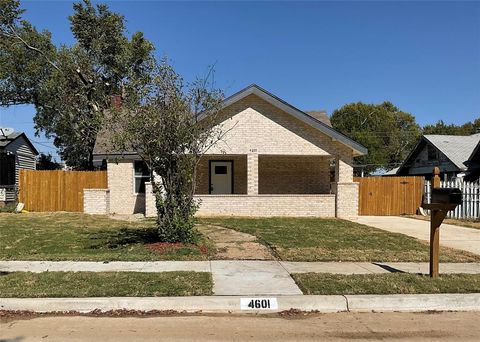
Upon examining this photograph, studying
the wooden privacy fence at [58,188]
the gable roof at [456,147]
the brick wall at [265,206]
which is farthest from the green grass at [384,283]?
the gable roof at [456,147]

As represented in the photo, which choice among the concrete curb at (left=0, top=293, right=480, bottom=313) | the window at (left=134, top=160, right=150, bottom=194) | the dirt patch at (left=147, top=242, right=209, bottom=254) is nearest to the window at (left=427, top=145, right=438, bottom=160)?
the window at (left=134, top=160, right=150, bottom=194)

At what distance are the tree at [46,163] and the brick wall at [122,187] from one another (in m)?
22.0

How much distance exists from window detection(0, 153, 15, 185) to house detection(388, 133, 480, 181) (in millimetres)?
26649

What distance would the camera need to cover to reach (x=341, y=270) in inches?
336

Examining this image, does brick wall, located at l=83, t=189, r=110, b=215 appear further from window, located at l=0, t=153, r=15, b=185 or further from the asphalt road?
the asphalt road

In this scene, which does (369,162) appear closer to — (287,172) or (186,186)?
(287,172)

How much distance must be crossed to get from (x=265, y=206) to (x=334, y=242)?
23.2ft

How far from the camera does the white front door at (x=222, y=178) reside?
851 inches

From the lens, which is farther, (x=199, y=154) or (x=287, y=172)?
(x=287, y=172)

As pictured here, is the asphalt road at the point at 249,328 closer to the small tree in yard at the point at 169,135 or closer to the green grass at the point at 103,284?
the green grass at the point at 103,284

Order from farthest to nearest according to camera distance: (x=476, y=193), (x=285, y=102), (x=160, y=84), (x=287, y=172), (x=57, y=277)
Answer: (x=287, y=172), (x=476, y=193), (x=285, y=102), (x=160, y=84), (x=57, y=277)

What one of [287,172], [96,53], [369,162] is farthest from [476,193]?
[369,162]

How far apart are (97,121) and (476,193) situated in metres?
16.9

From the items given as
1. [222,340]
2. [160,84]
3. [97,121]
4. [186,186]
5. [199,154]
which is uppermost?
[160,84]
